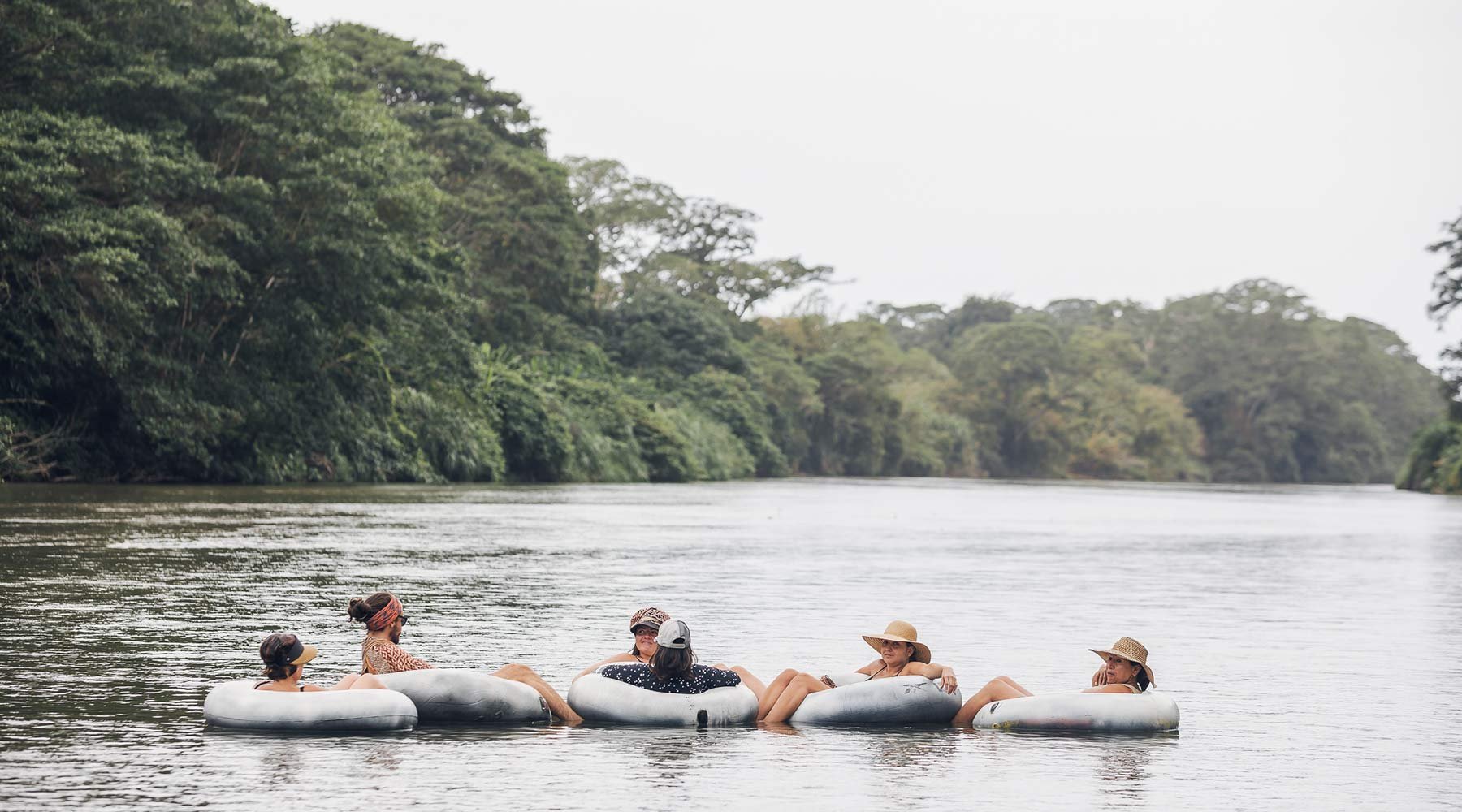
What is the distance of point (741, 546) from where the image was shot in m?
26.5

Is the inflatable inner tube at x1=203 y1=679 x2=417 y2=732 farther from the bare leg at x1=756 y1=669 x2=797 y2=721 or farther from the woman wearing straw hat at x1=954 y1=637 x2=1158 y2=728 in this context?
the woman wearing straw hat at x1=954 y1=637 x2=1158 y2=728

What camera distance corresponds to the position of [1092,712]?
404 inches

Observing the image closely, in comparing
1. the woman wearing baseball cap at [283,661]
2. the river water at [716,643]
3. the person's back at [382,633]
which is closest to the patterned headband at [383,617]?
the person's back at [382,633]

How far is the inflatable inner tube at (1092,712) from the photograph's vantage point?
10.2m

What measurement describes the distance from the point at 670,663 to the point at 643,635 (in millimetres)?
538

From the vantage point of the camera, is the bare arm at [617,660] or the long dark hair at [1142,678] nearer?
the long dark hair at [1142,678]

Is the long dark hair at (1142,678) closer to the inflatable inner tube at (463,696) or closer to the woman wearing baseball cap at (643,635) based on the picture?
the woman wearing baseball cap at (643,635)

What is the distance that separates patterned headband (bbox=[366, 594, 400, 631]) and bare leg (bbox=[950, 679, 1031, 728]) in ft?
10.9

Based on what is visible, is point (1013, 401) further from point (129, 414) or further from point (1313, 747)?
point (1313, 747)

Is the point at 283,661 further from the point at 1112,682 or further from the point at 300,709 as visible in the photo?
the point at 1112,682

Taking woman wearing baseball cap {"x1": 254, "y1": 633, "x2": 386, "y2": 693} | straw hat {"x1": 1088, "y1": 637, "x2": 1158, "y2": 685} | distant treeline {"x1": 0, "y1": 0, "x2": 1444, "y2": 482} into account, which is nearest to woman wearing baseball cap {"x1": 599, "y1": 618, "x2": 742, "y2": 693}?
woman wearing baseball cap {"x1": 254, "y1": 633, "x2": 386, "y2": 693}

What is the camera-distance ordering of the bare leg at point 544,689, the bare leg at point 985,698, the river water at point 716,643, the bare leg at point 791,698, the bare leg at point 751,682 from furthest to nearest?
the bare leg at point 751,682
the bare leg at point 985,698
the bare leg at point 791,698
the bare leg at point 544,689
the river water at point 716,643

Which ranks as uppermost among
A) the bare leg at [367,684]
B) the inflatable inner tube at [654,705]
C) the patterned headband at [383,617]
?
the patterned headband at [383,617]

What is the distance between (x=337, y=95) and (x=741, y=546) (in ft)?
66.3
